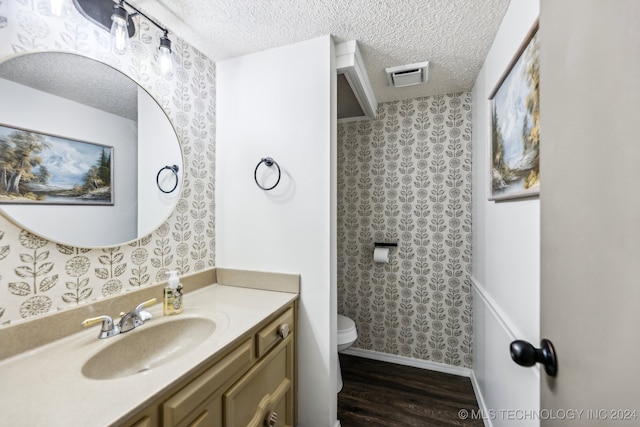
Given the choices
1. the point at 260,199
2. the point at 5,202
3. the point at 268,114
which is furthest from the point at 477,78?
the point at 5,202

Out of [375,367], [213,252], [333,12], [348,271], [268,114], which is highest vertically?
[333,12]

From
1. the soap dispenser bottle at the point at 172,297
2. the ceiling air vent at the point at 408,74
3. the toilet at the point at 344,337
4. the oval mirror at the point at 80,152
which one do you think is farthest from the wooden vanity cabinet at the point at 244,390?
the ceiling air vent at the point at 408,74

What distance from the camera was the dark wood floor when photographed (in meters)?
1.68

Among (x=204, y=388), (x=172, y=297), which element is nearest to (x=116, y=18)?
(x=172, y=297)

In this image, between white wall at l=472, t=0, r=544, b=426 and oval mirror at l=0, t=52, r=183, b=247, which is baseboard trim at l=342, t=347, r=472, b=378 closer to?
white wall at l=472, t=0, r=544, b=426

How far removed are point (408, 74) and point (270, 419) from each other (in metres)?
2.21

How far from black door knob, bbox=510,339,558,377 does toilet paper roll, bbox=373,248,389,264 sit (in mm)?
1665

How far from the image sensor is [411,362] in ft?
7.50

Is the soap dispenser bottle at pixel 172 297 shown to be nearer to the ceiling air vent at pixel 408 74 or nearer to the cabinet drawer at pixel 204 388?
the cabinet drawer at pixel 204 388

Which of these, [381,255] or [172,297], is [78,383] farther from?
[381,255]

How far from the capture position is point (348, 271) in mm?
2490

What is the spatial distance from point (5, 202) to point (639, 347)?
4.99ft

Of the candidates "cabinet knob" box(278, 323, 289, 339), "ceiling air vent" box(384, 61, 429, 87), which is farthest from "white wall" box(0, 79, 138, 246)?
"ceiling air vent" box(384, 61, 429, 87)

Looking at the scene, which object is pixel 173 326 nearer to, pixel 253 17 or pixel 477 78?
pixel 253 17
